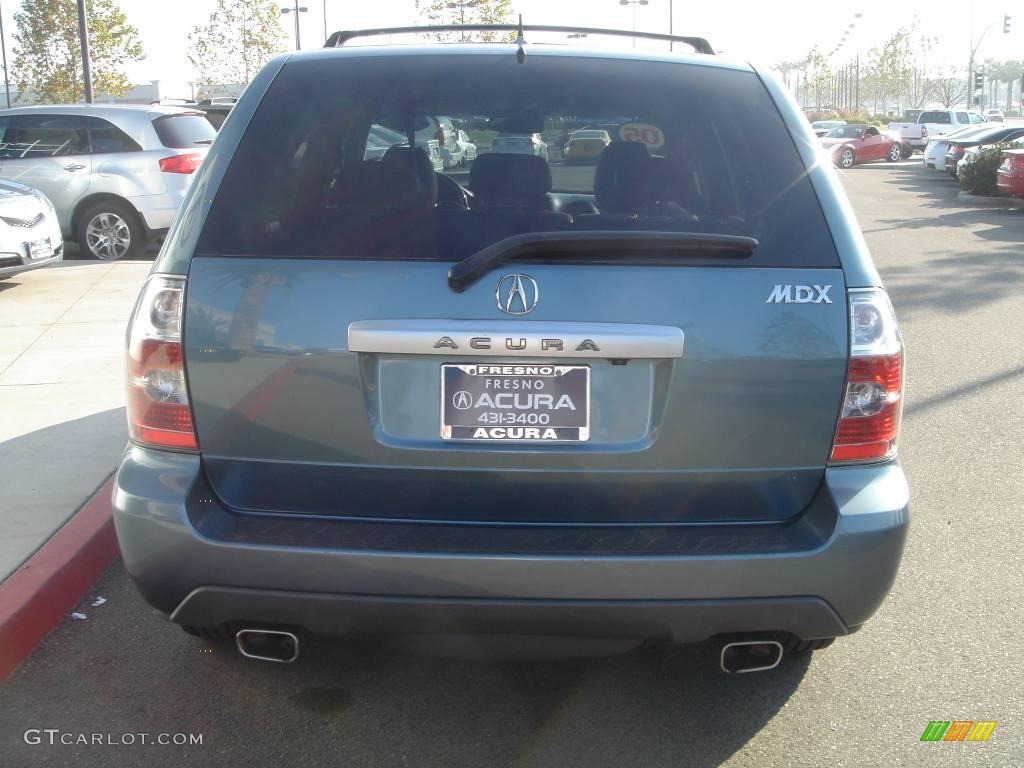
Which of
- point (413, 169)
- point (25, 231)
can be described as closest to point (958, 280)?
point (25, 231)

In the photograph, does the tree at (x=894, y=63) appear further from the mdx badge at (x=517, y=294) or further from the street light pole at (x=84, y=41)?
the mdx badge at (x=517, y=294)

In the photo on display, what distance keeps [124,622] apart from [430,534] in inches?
68.3

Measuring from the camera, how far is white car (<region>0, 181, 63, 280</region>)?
9.85m

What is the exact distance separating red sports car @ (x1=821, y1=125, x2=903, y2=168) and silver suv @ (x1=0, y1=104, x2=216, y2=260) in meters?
30.9

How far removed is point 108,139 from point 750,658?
11.8m

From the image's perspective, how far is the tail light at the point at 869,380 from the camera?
277 cm

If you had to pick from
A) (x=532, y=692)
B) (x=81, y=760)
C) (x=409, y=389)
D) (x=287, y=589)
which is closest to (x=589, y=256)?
(x=409, y=389)

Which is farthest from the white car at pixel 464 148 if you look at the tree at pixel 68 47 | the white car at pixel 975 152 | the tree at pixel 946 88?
the tree at pixel 946 88

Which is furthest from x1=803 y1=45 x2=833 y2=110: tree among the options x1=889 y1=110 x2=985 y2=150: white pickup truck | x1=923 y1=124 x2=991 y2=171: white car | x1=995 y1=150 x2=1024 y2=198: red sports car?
x1=995 y1=150 x2=1024 y2=198: red sports car

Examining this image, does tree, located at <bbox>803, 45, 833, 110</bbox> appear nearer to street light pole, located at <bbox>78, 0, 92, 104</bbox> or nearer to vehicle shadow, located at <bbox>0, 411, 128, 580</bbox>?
street light pole, located at <bbox>78, 0, 92, 104</bbox>

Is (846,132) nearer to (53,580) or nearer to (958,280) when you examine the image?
(958,280)

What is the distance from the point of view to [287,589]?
106 inches

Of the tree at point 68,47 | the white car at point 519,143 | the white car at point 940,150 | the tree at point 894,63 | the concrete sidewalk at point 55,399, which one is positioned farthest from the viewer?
the tree at point 894,63

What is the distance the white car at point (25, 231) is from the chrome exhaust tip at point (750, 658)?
8.64m
